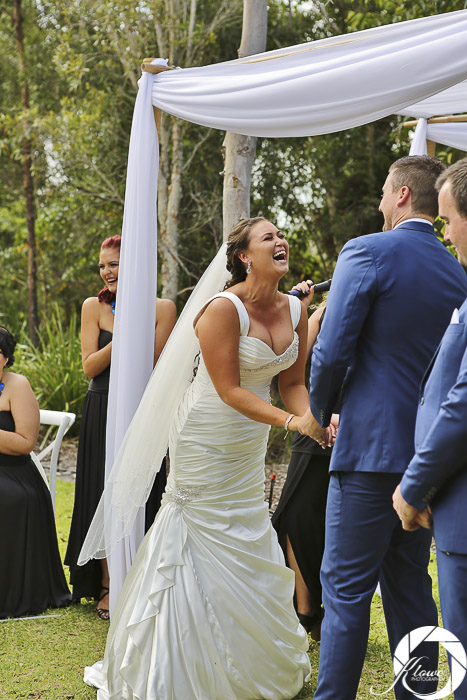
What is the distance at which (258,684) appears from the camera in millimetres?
3266

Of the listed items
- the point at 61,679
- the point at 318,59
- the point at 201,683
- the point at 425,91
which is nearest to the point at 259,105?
the point at 318,59

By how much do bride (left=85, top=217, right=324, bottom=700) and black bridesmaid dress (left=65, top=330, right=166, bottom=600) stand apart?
37.4 inches

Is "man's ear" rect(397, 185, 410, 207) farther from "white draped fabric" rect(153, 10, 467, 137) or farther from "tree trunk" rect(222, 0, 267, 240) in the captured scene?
"tree trunk" rect(222, 0, 267, 240)

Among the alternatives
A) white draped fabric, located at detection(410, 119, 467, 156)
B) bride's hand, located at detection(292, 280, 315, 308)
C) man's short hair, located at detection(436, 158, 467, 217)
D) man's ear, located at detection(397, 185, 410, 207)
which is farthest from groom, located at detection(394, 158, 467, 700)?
white draped fabric, located at detection(410, 119, 467, 156)

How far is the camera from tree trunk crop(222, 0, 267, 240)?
5.31 meters

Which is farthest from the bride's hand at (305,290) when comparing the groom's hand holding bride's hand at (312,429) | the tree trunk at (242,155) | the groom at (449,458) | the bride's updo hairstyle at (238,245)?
the tree trunk at (242,155)

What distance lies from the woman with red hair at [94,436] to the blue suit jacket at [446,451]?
7.95ft

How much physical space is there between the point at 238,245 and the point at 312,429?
0.92m

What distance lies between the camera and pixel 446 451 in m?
2.04

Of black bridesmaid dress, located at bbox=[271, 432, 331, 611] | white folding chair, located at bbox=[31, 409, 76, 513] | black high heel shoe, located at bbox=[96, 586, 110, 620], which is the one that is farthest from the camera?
white folding chair, located at bbox=[31, 409, 76, 513]

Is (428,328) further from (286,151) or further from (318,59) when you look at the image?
(286,151)

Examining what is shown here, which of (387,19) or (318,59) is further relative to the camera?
(387,19)

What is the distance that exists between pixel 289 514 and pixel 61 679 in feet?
4.41

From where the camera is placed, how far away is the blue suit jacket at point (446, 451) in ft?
6.67
